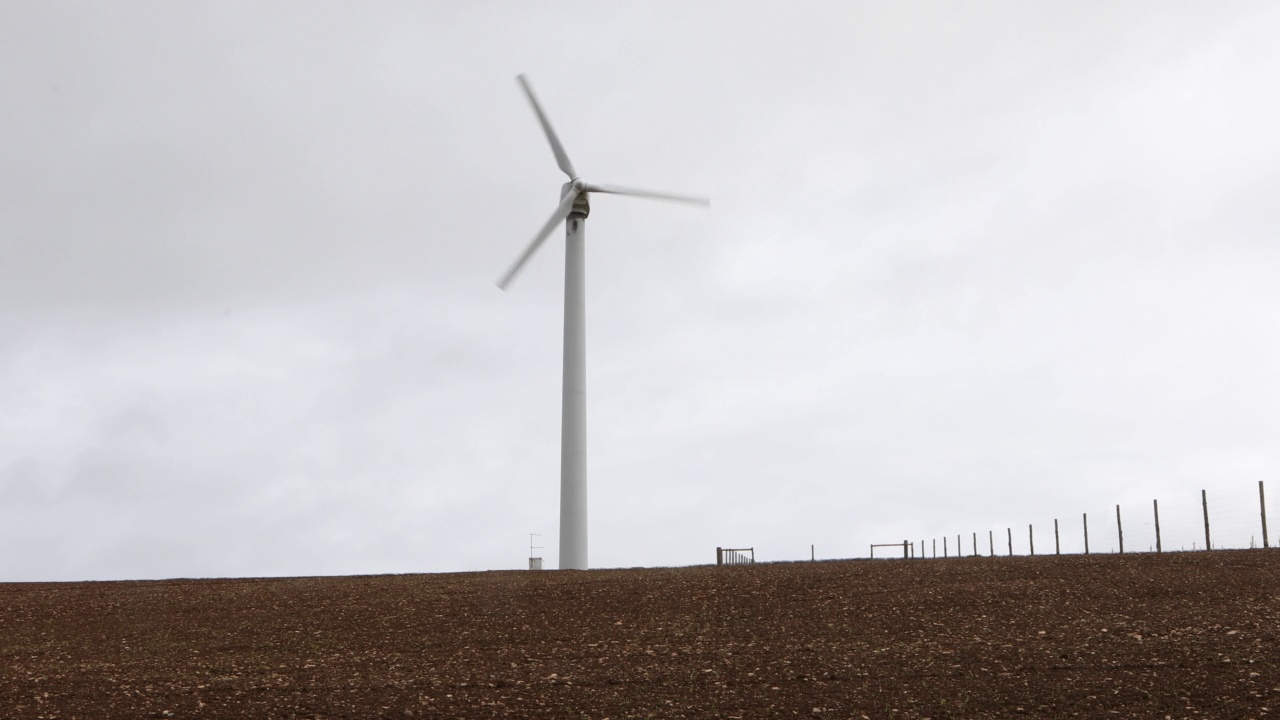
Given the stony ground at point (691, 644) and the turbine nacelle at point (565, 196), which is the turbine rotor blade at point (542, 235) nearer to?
the turbine nacelle at point (565, 196)

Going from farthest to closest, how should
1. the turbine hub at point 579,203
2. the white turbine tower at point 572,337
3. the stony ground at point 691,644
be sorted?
1. the turbine hub at point 579,203
2. the white turbine tower at point 572,337
3. the stony ground at point 691,644

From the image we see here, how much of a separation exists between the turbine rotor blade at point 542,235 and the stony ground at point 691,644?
1179cm

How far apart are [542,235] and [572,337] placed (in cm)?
365

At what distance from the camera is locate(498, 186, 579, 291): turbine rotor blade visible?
32219 millimetres

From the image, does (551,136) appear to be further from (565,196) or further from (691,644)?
(691,644)

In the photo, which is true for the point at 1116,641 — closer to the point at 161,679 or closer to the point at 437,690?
the point at 437,690

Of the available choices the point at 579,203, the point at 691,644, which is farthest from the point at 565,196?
the point at 691,644

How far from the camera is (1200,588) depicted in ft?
59.7

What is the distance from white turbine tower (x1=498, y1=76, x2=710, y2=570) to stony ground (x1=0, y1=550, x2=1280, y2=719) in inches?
238

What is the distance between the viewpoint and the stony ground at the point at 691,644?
13039 millimetres

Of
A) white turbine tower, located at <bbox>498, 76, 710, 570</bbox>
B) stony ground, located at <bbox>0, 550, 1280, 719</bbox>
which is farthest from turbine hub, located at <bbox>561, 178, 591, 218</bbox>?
stony ground, located at <bbox>0, 550, 1280, 719</bbox>

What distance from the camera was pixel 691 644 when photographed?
15.9m

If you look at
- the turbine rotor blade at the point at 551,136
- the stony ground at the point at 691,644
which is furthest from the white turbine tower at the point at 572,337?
the stony ground at the point at 691,644

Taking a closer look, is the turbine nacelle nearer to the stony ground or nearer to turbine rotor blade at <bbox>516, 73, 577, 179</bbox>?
turbine rotor blade at <bbox>516, 73, 577, 179</bbox>
